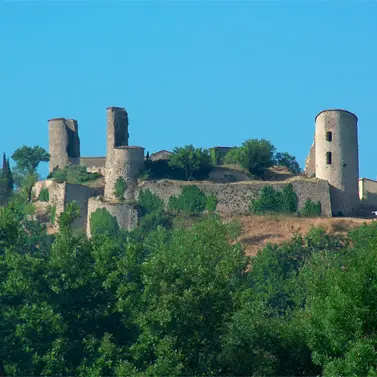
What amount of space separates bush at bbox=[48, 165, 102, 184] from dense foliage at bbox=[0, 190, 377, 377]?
81.8 feet

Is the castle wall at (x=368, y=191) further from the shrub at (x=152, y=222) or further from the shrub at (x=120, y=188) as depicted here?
the shrub at (x=120, y=188)

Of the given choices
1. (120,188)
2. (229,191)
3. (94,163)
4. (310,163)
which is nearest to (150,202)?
(120,188)

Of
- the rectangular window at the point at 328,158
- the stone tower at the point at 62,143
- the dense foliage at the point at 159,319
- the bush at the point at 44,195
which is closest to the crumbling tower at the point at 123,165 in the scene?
the bush at the point at 44,195

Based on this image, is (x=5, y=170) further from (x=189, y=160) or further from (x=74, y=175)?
(x=189, y=160)

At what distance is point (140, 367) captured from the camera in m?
37.8

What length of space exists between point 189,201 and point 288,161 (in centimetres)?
1054

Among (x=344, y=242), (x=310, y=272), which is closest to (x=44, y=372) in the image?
(x=310, y=272)

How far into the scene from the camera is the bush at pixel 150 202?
66.9 metres

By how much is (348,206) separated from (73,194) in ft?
43.7

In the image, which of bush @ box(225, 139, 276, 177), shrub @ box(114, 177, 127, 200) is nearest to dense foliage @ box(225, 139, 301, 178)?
bush @ box(225, 139, 276, 177)

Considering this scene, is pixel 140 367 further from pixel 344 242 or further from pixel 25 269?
pixel 344 242

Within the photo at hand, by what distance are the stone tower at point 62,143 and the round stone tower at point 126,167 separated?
6.08 m

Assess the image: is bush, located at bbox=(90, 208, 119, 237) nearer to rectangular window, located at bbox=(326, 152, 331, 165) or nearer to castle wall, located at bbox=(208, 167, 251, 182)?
castle wall, located at bbox=(208, 167, 251, 182)

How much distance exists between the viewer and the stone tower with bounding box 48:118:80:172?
73.6 m
